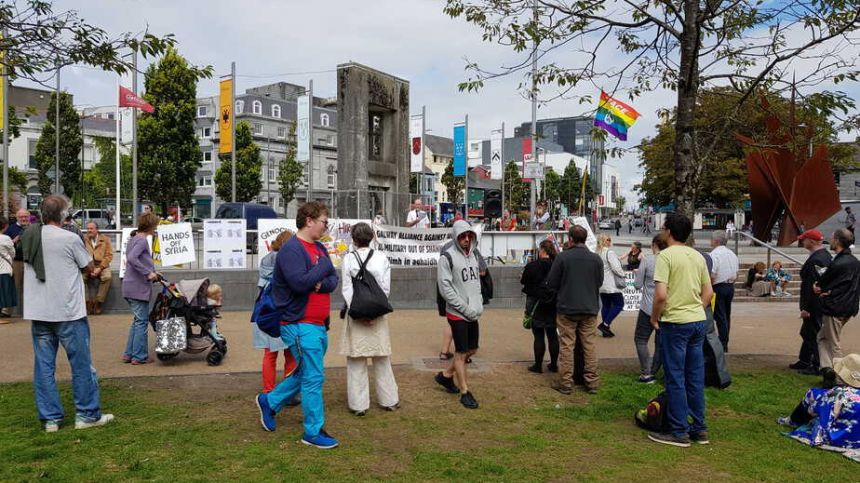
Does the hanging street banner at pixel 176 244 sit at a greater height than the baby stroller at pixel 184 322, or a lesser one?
greater

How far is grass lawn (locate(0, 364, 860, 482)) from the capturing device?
15.9ft

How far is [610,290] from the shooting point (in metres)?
10.5

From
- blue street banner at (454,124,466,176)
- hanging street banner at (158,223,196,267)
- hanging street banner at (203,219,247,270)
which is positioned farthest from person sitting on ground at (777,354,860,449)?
blue street banner at (454,124,466,176)

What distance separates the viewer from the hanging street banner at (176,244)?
12039mm

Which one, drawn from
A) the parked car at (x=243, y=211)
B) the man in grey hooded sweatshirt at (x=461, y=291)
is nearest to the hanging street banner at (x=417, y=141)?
the parked car at (x=243, y=211)

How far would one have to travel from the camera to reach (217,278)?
12.4 meters

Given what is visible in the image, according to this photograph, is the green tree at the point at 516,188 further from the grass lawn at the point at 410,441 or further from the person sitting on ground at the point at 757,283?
the grass lawn at the point at 410,441

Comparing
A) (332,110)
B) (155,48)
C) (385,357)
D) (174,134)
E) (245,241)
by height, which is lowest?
(385,357)

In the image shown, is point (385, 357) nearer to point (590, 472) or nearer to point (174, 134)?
point (590, 472)

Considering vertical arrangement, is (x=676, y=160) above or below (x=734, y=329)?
above

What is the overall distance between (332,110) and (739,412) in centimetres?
7677

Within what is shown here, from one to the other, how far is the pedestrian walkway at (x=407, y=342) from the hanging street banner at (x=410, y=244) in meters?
1.03

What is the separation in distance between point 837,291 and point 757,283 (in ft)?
32.3

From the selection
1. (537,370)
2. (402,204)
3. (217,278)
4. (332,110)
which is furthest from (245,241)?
(332,110)
